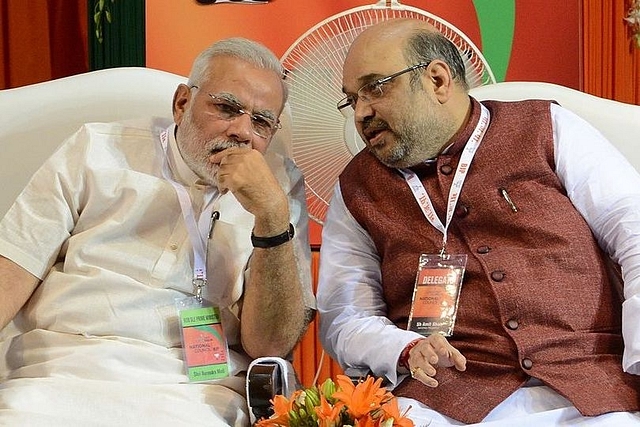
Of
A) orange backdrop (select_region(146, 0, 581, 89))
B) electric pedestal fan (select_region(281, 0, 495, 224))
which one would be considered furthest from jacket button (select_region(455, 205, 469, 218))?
orange backdrop (select_region(146, 0, 581, 89))

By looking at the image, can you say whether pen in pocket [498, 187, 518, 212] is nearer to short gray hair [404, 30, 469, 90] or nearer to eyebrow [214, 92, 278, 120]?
short gray hair [404, 30, 469, 90]

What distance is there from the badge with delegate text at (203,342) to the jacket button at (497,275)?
2.08ft

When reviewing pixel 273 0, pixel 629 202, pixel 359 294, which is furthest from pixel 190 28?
pixel 629 202

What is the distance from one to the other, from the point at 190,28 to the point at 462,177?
202cm

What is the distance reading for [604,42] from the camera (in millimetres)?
4188

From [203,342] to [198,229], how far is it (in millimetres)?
276

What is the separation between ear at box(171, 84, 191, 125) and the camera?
251cm

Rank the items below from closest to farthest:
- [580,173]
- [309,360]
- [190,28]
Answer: [580,173] → [309,360] → [190,28]

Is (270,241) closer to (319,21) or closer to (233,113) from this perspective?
(233,113)

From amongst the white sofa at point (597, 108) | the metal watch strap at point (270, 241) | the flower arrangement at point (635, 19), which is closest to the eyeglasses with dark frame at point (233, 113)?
the metal watch strap at point (270, 241)

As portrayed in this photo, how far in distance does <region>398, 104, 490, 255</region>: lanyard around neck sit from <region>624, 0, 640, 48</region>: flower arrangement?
2028mm

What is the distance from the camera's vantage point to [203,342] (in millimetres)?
2271

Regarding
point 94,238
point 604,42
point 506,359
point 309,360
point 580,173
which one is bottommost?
point 309,360

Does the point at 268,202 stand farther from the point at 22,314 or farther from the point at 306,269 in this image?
the point at 22,314
